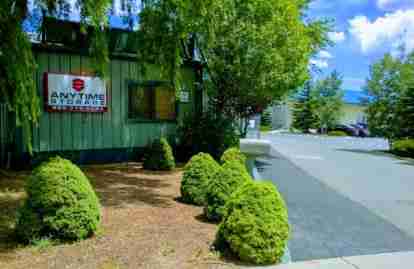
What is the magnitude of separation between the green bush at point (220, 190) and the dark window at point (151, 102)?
558 centimetres

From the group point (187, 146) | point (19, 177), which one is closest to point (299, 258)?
point (19, 177)

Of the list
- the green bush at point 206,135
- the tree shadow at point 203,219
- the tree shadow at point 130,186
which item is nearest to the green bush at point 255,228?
the tree shadow at point 203,219

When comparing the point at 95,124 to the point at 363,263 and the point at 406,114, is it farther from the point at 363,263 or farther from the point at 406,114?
the point at 406,114

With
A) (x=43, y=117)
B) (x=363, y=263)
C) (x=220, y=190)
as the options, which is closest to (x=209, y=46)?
(x=43, y=117)

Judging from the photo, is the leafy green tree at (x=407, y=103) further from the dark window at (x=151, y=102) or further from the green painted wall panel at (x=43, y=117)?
the green painted wall panel at (x=43, y=117)

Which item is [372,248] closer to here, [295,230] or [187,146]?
[295,230]

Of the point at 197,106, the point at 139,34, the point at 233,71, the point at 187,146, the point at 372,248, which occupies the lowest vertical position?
the point at 372,248

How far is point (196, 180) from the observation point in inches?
236

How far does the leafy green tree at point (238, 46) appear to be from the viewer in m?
7.71

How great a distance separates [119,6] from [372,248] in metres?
6.25

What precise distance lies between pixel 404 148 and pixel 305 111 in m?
23.8

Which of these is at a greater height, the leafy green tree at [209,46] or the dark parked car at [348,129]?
the leafy green tree at [209,46]

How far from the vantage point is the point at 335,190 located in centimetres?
797

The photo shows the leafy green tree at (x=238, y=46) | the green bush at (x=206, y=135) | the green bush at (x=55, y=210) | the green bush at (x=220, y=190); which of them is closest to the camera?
the green bush at (x=55, y=210)
